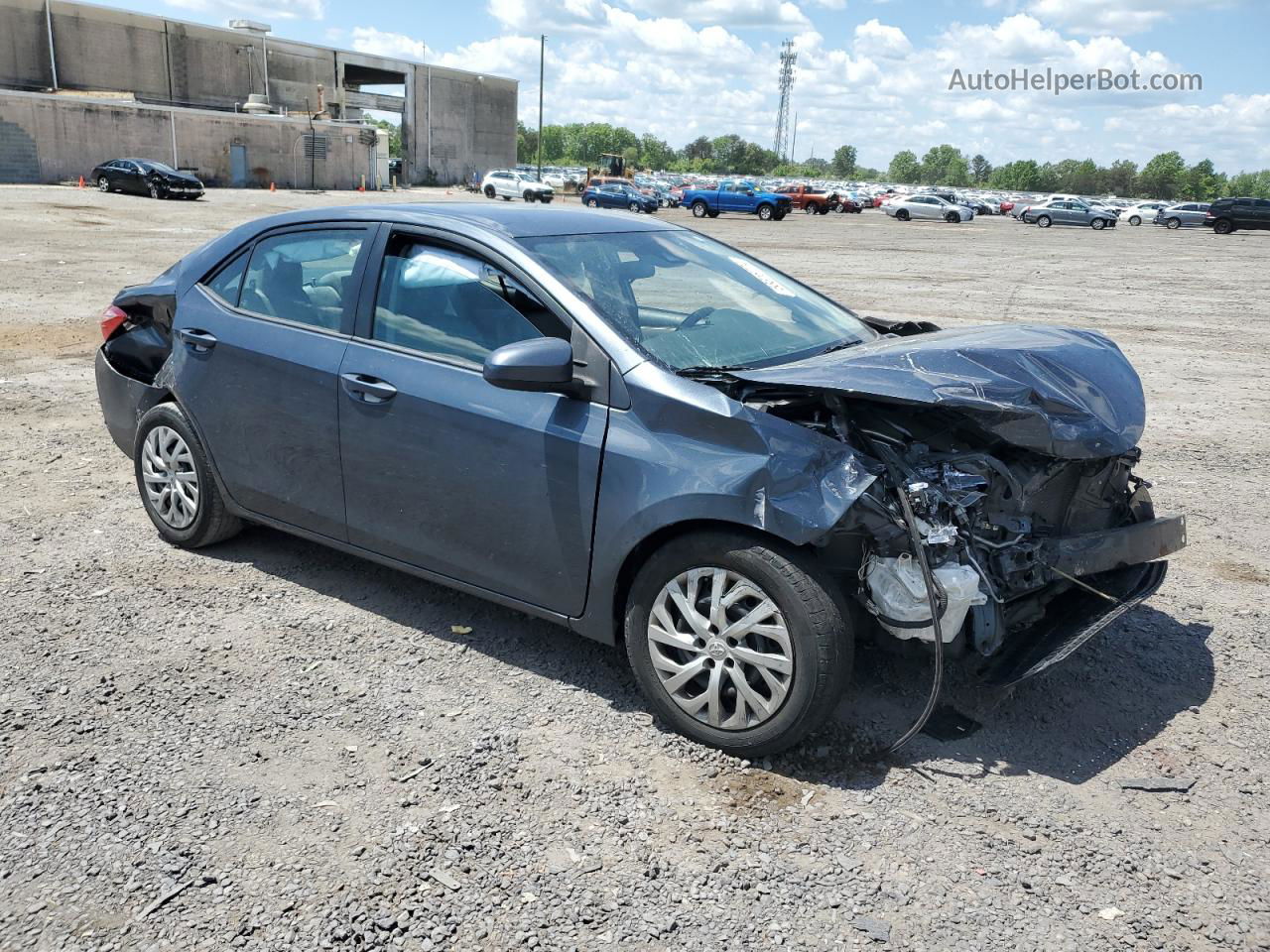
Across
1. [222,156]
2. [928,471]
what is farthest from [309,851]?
[222,156]

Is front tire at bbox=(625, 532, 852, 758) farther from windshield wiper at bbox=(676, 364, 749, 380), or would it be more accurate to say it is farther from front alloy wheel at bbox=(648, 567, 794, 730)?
windshield wiper at bbox=(676, 364, 749, 380)

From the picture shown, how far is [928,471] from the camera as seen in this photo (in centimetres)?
345

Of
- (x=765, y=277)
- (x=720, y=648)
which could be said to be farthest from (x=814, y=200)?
(x=720, y=648)

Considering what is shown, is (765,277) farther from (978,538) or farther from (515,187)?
(515,187)

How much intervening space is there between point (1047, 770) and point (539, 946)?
182cm

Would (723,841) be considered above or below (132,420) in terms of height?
below

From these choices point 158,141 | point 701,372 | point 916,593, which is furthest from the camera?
point 158,141

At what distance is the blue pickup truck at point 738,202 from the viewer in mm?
47156

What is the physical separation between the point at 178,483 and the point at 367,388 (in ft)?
5.02

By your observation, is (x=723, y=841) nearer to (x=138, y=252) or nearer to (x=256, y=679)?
(x=256, y=679)

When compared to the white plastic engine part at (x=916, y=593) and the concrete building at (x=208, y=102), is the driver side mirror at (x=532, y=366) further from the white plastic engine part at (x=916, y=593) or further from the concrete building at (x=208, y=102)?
the concrete building at (x=208, y=102)

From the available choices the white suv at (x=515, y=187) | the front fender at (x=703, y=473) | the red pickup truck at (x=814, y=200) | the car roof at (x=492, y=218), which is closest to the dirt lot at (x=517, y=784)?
the front fender at (x=703, y=473)

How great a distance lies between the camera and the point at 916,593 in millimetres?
3291

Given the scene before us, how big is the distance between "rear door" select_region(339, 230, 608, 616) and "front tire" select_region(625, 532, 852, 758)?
34 centimetres
